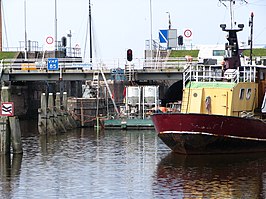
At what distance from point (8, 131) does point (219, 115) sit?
1121 cm

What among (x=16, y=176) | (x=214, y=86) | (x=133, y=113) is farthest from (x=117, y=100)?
(x=16, y=176)

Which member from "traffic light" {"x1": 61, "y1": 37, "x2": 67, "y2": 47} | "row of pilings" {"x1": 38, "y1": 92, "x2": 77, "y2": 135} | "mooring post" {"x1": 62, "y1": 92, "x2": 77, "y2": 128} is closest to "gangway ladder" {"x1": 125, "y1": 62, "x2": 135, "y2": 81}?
"mooring post" {"x1": 62, "y1": 92, "x2": 77, "y2": 128}

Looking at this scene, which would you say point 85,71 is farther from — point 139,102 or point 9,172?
point 9,172

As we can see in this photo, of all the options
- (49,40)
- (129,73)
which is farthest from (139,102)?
(49,40)

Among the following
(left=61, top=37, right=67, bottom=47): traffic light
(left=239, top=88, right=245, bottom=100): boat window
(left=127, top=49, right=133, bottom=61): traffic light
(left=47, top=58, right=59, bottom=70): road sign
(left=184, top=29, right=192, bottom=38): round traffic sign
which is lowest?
(left=239, top=88, right=245, bottom=100): boat window

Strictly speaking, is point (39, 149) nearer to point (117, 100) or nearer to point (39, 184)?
point (39, 184)

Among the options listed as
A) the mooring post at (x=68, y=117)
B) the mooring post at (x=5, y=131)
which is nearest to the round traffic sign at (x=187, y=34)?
the mooring post at (x=68, y=117)

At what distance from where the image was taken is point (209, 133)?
43.8m

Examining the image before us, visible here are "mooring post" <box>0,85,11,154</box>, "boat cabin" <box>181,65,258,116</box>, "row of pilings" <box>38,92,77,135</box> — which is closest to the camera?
"mooring post" <box>0,85,11,154</box>

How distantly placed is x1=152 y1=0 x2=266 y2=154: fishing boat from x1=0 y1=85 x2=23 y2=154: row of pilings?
7750 millimetres

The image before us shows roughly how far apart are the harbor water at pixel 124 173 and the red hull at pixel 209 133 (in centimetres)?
51

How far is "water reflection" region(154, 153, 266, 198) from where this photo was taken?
3438 cm

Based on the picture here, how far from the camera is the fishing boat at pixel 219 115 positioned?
144 ft

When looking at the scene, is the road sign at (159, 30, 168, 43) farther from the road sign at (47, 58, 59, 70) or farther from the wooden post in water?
the wooden post in water
